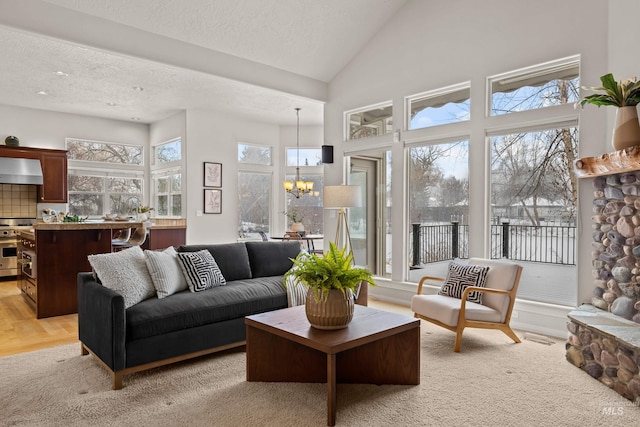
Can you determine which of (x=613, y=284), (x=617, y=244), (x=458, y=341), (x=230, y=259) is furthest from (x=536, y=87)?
(x=230, y=259)

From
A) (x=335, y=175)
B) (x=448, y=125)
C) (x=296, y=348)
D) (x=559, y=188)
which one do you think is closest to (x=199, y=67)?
(x=335, y=175)

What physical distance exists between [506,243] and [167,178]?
669 centimetres

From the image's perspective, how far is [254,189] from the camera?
29.5 ft

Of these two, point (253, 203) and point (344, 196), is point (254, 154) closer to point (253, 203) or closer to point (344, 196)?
point (253, 203)

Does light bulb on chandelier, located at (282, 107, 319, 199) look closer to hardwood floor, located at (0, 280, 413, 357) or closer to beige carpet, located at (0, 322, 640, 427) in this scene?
hardwood floor, located at (0, 280, 413, 357)

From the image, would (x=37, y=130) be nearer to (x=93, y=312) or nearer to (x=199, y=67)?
(x=199, y=67)

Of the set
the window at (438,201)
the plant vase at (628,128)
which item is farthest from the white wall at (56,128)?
the plant vase at (628,128)

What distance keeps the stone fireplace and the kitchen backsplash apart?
869 centimetres

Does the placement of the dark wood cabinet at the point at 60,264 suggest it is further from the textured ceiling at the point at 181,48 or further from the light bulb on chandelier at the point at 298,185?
the light bulb on chandelier at the point at 298,185

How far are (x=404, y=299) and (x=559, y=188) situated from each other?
230 cm

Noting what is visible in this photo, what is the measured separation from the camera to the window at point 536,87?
13.7 ft

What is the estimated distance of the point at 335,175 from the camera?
6570 millimetres

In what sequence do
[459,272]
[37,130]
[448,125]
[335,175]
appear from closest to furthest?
1. [459,272]
2. [448,125]
3. [335,175]
4. [37,130]

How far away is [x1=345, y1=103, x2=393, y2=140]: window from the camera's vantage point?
19.2 ft
